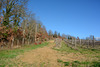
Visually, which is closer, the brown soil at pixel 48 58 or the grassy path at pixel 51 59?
the grassy path at pixel 51 59

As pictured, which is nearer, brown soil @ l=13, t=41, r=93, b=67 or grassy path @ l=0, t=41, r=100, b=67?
grassy path @ l=0, t=41, r=100, b=67

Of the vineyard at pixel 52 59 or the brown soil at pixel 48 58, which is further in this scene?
the brown soil at pixel 48 58

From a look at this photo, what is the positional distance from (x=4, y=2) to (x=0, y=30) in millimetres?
5003

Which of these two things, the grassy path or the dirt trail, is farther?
the dirt trail

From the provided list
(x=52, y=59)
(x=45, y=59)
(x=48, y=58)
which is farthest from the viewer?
(x=48, y=58)

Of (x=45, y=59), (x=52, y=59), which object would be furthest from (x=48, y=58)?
(x=52, y=59)

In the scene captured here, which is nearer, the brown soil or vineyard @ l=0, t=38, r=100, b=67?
vineyard @ l=0, t=38, r=100, b=67

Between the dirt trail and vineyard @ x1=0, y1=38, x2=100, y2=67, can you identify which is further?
the dirt trail

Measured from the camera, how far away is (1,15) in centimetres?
1427

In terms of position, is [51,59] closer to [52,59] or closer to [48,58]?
[52,59]

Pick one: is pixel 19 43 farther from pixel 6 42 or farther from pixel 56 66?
pixel 56 66

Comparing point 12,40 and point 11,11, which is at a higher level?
point 11,11

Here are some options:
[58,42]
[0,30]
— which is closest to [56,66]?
[58,42]

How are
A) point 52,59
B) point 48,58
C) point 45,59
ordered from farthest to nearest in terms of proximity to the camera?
point 48,58
point 45,59
point 52,59
